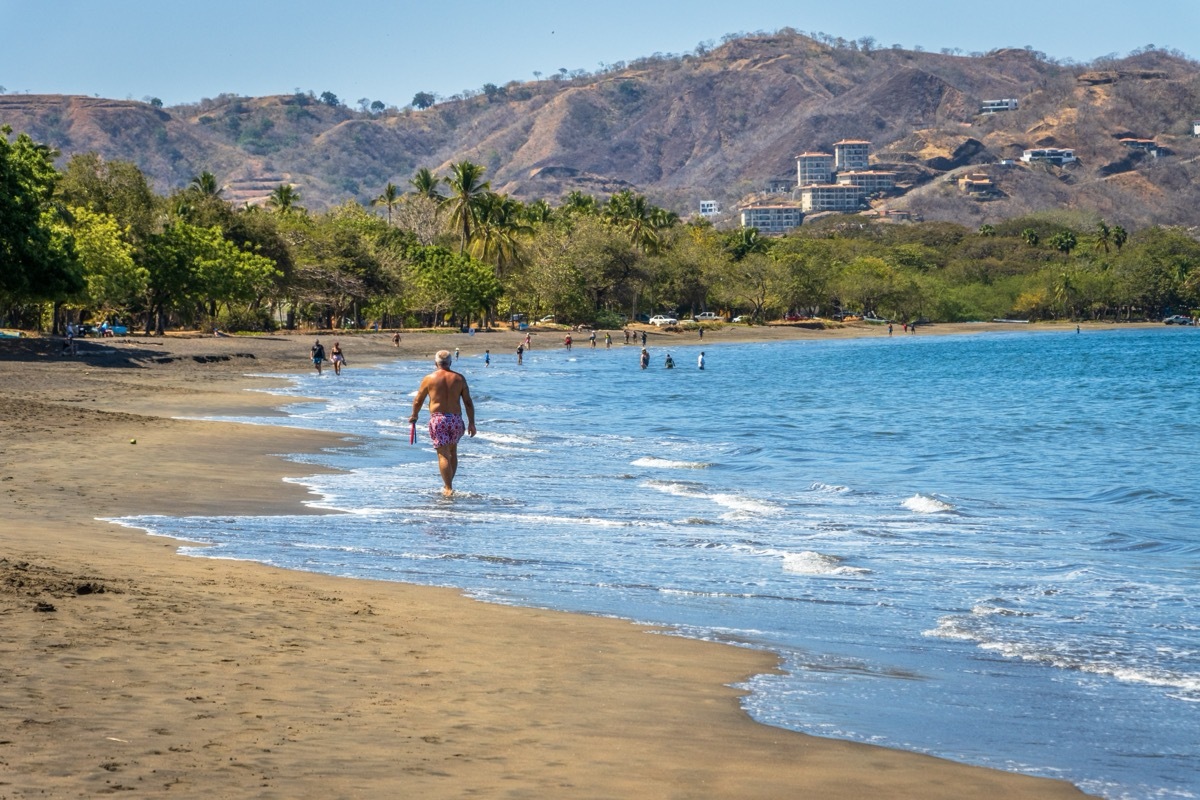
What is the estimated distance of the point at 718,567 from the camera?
41.6 ft

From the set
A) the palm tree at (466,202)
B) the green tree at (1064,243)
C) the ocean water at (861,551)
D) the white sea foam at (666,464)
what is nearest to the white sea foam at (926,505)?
the ocean water at (861,551)

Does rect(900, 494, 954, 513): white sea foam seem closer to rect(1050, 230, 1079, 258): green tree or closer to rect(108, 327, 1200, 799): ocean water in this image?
rect(108, 327, 1200, 799): ocean water

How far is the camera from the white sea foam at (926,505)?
58.4ft

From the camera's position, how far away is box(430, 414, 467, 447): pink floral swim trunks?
16.9 m

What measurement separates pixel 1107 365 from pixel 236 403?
5701 centimetres

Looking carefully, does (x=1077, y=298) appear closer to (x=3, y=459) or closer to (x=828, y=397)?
(x=828, y=397)

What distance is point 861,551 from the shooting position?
14.0 metres

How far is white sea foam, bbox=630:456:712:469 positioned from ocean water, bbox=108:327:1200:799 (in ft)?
0.60

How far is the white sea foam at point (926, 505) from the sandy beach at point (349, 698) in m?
8.93

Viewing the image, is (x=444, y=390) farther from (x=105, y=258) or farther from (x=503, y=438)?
(x=105, y=258)

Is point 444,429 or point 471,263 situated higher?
point 471,263

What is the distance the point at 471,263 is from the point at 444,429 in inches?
3525

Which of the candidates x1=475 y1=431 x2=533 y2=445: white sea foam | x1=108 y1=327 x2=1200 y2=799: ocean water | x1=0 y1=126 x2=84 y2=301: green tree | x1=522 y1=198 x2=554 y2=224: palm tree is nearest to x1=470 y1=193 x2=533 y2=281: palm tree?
x1=522 y1=198 x2=554 y2=224: palm tree

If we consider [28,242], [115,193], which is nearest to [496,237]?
[115,193]
